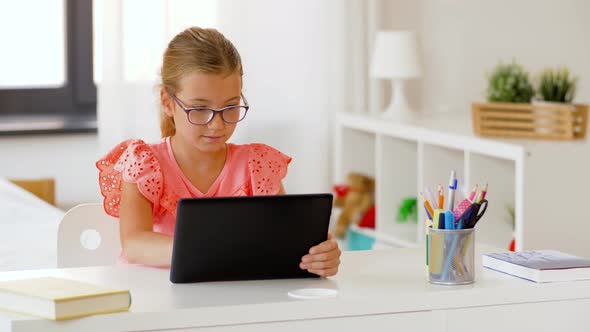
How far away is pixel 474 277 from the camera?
4.50 ft

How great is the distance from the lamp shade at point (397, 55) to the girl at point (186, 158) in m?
1.50

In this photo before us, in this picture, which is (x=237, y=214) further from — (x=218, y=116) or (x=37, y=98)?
(x=37, y=98)

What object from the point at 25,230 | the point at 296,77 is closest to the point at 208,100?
the point at 25,230

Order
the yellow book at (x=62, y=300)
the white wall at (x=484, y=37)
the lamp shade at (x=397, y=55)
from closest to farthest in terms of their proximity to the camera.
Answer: the yellow book at (x=62, y=300) < the lamp shade at (x=397, y=55) < the white wall at (x=484, y=37)

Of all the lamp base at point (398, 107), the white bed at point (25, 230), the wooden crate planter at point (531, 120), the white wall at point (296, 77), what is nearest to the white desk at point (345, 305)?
the white bed at point (25, 230)

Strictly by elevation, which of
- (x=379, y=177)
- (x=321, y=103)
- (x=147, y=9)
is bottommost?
(x=379, y=177)

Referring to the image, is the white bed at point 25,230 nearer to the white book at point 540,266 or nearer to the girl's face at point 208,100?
the girl's face at point 208,100

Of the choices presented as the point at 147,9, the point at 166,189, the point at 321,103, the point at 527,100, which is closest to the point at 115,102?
the point at 147,9

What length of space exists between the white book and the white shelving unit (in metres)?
1.01

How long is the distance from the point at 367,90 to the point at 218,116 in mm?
2098

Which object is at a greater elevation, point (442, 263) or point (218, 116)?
point (218, 116)

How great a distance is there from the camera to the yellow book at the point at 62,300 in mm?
1149

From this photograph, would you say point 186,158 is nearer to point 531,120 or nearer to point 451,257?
point 451,257

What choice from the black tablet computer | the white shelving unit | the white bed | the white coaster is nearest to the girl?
the black tablet computer
